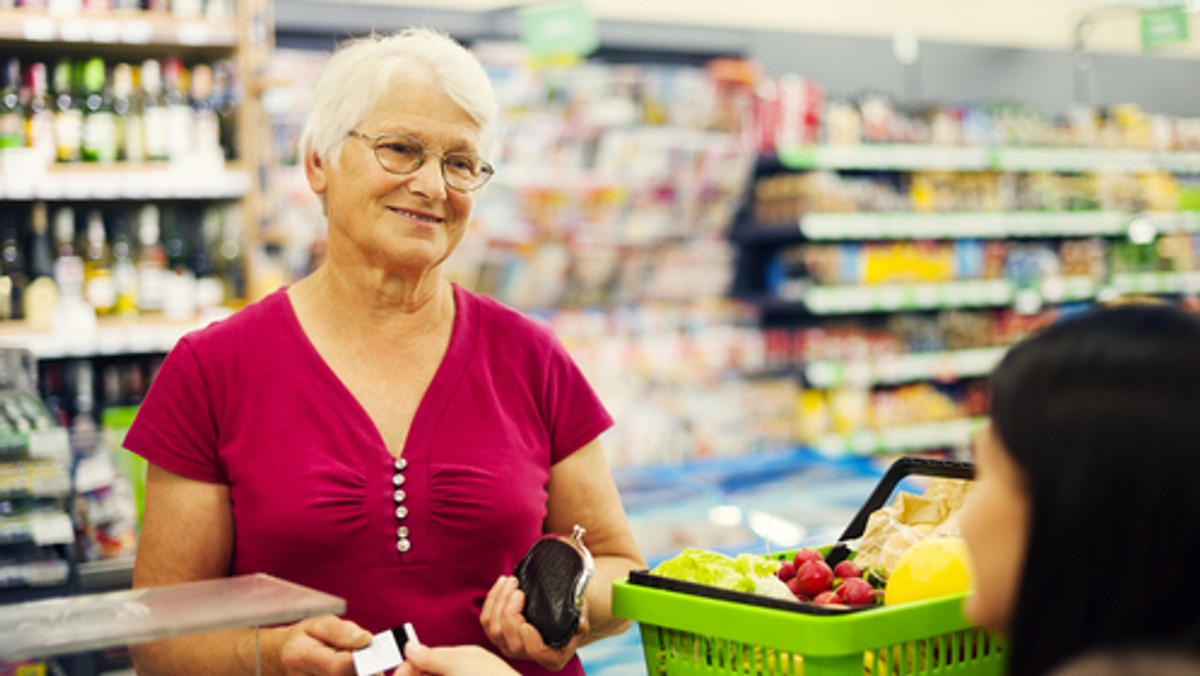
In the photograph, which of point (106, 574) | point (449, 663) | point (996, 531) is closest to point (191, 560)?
point (449, 663)

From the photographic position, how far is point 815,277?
7230 millimetres

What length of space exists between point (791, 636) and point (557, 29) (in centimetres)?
508

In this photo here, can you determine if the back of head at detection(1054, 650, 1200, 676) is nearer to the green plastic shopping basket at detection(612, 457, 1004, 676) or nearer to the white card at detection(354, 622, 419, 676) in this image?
the green plastic shopping basket at detection(612, 457, 1004, 676)

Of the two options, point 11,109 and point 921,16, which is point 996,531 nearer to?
point 11,109

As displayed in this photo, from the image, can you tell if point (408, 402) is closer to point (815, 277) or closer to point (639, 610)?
point (639, 610)

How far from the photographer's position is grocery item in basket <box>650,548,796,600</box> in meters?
1.49

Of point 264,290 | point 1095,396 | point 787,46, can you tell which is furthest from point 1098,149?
point 1095,396

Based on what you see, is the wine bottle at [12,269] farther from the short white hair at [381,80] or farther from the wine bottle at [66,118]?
the short white hair at [381,80]

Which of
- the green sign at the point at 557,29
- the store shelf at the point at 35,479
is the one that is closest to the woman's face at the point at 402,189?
the store shelf at the point at 35,479

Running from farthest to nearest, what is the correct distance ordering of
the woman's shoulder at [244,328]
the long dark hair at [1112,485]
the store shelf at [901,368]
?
the store shelf at [901,368] → the woman's shoulder at [244,328] → the long dark hair at [1112,485]

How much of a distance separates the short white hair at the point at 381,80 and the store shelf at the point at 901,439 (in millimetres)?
5520

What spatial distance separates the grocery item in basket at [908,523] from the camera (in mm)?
1637

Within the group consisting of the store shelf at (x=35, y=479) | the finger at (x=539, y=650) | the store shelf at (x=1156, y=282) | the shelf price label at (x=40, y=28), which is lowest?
the store shelf at (x=1156, y=282)

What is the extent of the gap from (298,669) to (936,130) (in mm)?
6972
